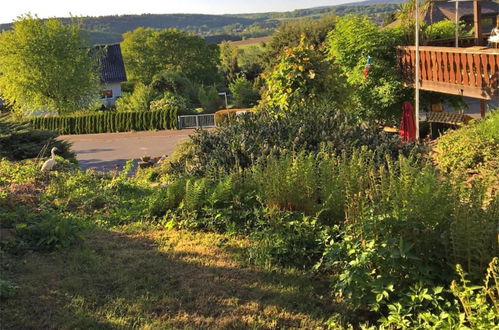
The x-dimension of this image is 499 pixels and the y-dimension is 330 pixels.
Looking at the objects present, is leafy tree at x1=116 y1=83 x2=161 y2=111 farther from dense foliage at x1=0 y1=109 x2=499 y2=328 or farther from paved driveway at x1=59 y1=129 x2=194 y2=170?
dense foliage at x1=0 y1=109 x2=499 y2=328

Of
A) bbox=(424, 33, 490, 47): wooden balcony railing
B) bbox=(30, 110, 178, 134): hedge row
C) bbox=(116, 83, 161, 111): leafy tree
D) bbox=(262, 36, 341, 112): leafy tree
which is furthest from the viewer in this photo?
bbox=(116, 83, 161, 111): leafy tree

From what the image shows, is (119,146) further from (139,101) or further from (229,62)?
(229,62)

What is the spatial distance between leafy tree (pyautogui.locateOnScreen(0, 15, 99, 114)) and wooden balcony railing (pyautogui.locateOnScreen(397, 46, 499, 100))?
27.5 meters

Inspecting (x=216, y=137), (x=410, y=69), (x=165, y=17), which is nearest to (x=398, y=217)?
(x=216, y=137)

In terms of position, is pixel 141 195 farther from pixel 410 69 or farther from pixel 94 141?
pixel 94 141

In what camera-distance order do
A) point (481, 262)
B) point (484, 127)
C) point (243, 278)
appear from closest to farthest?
point (481, 262), point (243, 278), point (484, 127)

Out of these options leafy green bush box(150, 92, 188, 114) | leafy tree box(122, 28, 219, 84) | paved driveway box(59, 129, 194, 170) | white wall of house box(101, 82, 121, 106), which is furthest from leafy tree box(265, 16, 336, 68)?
white wall of house box(101, 82, 121, 106)

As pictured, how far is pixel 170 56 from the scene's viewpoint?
5844cm

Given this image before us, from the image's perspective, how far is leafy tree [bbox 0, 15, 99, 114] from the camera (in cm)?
3447

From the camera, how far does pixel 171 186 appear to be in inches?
244

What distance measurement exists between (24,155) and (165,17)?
194m

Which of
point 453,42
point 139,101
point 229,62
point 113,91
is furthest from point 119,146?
point 229,62

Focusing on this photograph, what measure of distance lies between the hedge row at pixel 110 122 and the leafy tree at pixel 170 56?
2383 centimetres

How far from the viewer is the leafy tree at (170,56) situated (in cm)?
5731
